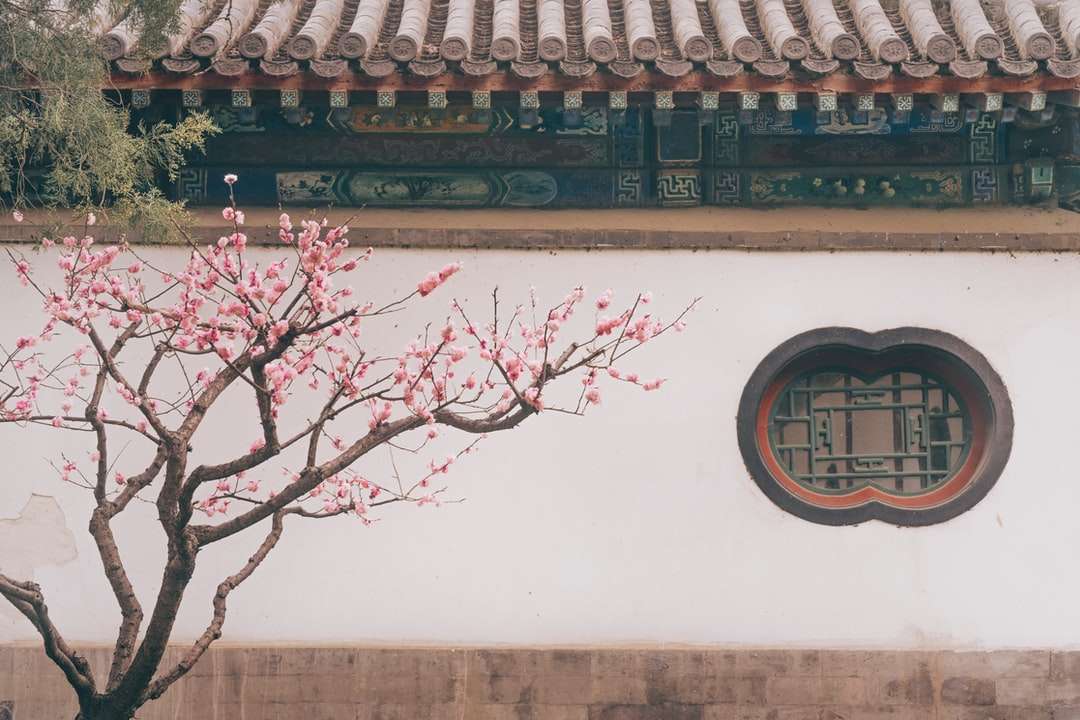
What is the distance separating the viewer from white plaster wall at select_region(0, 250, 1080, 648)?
7.96 m

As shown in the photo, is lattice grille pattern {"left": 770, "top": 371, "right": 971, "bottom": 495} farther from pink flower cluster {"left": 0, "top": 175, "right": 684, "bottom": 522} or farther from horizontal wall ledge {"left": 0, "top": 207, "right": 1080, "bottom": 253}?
pink flower cluster {"left": 0, "top": 175, "right": 684, "bottom": 522}

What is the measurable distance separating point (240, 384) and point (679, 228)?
2.44 meters

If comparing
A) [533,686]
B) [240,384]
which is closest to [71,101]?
[240,384]

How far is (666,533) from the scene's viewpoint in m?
8.03

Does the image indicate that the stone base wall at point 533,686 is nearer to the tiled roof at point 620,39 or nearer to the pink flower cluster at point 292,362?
the pink flower cluster at point 292,362

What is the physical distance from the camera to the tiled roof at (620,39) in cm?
751

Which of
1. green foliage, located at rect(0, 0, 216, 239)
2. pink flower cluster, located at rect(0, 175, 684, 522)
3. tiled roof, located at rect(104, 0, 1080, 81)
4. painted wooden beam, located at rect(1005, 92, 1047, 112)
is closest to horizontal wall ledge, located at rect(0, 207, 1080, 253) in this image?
pink flower cluster, located at rect(0, 175, 684, 522)

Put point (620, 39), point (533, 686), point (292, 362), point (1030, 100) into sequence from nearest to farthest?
point (292, 362) → point (1030, 100) → point (533, 686) → point (620, 39)

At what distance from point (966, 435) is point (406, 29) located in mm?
3644

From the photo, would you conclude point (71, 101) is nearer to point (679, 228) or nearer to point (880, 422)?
point (679, 228)

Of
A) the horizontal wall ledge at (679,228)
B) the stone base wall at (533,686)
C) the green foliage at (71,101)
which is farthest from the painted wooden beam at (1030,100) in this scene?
the green foliage at (71,101)

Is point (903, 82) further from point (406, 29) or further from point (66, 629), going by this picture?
point (66, 629)

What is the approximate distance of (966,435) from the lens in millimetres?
8305

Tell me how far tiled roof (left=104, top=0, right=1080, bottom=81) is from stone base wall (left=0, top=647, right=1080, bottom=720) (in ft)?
9.58
